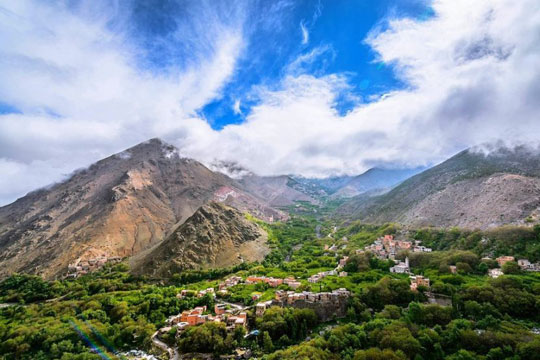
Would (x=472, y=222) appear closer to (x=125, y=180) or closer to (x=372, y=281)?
(x=372, y=281)

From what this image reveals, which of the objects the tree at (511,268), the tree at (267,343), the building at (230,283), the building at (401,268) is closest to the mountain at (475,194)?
the tree at (511,268)

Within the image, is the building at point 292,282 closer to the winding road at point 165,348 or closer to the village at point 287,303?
the village at point 287,303

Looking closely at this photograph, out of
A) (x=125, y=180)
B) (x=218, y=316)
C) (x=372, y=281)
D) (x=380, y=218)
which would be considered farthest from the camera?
(x=125, y=180)

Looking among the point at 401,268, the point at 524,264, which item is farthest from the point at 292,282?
the point at 524,264

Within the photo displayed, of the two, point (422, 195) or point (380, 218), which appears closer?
point (422, 195)

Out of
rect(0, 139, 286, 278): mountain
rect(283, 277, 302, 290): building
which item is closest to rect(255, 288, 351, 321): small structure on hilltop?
rect(283, 277, 302, 290): building

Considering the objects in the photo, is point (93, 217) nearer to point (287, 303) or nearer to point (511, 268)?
point (287, 303)

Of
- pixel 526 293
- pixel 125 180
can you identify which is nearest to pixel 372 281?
pixel 526 293
